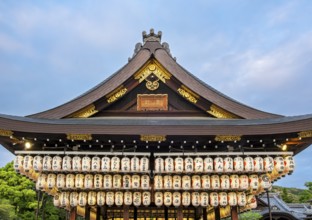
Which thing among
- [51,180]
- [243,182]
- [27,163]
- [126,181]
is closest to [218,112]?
[243,182]

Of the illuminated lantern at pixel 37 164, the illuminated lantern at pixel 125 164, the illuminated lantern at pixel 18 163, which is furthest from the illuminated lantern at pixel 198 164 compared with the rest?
the illuminated lantern at pixel 18 163

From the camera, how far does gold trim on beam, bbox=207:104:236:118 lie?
11.7m

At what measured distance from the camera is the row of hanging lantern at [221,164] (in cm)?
1012

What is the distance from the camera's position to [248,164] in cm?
1020

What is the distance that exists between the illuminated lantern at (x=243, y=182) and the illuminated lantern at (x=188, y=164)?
170cm

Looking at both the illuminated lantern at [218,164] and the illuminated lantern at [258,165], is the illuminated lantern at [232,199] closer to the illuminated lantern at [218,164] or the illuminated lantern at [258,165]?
the illuminated lantern at [218,164]

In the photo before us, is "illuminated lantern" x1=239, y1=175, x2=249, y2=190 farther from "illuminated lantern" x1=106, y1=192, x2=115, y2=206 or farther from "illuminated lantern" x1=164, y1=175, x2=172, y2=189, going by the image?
"illuminated lantern" x1=106, y1=192, x2=115, y2=206

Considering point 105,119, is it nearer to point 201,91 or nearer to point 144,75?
point 144,75

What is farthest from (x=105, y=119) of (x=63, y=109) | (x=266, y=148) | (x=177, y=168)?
(x=266, y=148)

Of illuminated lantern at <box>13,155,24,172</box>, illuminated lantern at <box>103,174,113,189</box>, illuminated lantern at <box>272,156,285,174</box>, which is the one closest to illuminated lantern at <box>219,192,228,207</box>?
illuminated lantern at <box>272,156,285,174</box>

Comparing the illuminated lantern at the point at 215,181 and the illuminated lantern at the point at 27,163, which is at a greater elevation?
the illuminated lantern at the point at 27,163

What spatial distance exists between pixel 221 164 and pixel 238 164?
560 mm

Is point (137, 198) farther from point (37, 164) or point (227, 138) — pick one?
point (227, 138)

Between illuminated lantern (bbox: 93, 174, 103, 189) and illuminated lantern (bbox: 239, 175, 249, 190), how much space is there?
15.2ft
